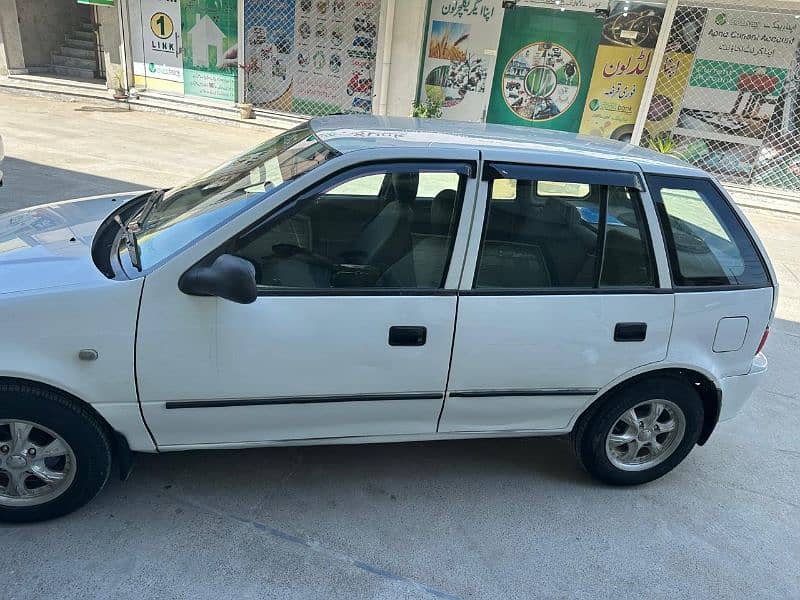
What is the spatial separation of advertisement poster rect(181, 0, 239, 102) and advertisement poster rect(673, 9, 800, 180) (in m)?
8.85

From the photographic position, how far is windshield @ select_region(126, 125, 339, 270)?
2.47m

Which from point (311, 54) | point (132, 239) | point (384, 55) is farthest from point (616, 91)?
point (132, 239)

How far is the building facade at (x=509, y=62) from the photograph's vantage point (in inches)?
374

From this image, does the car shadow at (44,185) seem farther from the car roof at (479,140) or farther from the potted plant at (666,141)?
the potted plant at (666,141)

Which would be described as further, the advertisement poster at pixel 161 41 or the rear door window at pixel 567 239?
the advertisement poster at pixel 161 41

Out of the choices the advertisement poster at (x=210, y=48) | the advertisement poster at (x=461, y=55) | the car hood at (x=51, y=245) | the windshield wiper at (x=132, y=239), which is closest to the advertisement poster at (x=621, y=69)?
the advertisement poster at (x=461, y=55)

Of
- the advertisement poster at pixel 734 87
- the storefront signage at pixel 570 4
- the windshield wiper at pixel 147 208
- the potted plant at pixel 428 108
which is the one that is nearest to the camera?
the windshield wiper at pixel 147 208

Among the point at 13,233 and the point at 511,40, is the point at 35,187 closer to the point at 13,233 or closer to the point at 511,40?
the point at 13,233

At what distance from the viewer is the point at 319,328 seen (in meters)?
2.41

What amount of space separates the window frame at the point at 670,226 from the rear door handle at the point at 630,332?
0.25 m

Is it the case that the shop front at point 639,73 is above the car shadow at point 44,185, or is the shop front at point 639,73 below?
above

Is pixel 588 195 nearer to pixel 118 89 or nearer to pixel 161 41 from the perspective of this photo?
pixel 161 41

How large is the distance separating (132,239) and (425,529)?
1.87m

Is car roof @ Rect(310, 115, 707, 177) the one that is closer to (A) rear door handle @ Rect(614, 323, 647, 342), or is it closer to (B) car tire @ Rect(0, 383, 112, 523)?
(A) rear door handle @ Rect(614, 323, 647, 342)
